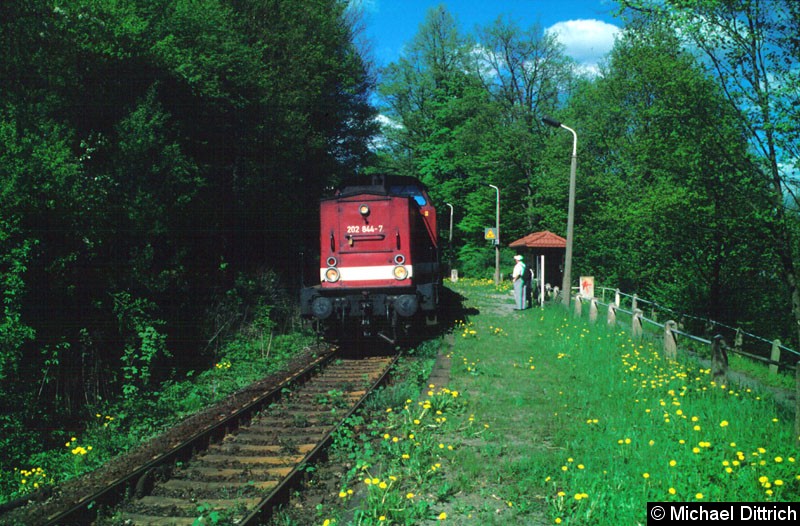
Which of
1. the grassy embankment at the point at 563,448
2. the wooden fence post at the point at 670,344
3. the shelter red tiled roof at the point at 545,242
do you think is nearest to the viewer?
the grassy embankment at the point at 563,448

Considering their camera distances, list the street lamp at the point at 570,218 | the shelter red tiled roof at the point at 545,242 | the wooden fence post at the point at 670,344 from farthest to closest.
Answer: the shelter red tiled roof at the point at 545,242 < the street lamp at the point at 570,218 < the wooden fence post at the point at 670,344

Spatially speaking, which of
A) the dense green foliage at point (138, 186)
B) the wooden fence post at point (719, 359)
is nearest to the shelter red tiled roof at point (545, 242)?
the dense green foliage at point (138, 186)

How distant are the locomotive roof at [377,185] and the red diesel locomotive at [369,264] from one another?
43 millimetres

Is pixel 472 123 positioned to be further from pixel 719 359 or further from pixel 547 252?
pixel 719 359

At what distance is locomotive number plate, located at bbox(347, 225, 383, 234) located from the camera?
1188 centimetres

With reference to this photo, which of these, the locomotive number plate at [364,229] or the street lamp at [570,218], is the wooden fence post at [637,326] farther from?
the locomotive number plate at [364,229]

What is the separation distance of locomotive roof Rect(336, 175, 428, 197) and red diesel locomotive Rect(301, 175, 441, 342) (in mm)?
43

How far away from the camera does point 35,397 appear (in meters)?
7.68

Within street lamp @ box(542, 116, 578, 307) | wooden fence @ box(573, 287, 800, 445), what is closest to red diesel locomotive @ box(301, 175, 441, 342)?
wooden fence @ box(573, 287, 800, 445)

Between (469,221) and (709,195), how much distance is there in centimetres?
3511

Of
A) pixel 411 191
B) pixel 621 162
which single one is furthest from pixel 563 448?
pixel 621 162

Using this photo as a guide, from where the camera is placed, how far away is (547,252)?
26.0m

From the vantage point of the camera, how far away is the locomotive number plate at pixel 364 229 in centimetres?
1188

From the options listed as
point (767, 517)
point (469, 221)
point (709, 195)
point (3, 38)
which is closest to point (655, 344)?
point (709, 195)
